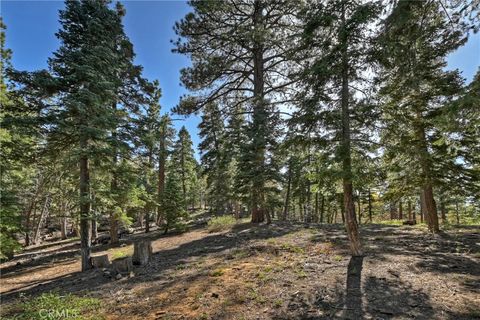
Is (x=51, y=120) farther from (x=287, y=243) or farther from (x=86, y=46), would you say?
(x=287, y=243)

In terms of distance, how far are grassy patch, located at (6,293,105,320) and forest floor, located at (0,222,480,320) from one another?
0.20 m

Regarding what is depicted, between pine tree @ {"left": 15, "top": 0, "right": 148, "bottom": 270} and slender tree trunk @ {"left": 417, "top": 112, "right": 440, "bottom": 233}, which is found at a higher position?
pine tree @ {"left": 15, "top": 0, "right": 148, "bottom": 270}

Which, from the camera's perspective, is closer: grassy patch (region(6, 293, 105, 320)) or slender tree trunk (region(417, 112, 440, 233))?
grassy patch (region(6, 293, 105, 320))

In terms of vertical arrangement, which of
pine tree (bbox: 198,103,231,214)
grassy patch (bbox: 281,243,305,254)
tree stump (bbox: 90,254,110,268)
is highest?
pine tree (bbox: 198,103,231,214)

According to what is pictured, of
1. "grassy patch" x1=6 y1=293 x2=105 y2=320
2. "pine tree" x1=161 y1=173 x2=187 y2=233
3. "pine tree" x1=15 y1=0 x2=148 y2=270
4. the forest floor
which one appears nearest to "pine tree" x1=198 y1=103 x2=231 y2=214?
"pine tree" x1=161 y1=173 x2=187 y2=233

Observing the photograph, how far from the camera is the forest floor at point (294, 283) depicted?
486 cm

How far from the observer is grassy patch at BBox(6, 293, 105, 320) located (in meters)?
5.28

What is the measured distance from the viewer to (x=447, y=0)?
606 centimetres

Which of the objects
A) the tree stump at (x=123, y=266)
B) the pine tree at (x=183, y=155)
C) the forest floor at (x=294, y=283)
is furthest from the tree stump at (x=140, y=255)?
the pine tree at (x=183, y=155)

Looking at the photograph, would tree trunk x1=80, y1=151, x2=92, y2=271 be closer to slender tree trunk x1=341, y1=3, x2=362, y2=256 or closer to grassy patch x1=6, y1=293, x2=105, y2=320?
grassy patch x1=6, y1=293, x2=105, y2=320

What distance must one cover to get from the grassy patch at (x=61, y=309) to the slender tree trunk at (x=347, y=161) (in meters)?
6.84

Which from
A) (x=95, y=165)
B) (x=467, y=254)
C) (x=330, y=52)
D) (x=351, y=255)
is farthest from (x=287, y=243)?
(x=95, y=165)

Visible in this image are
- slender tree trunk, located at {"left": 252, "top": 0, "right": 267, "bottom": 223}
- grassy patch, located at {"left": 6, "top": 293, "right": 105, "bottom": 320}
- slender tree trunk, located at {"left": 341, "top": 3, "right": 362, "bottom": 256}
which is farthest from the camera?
slender tree trunk, located at {"left": 252, "top": 0, "right": 267, "bottom": 223}

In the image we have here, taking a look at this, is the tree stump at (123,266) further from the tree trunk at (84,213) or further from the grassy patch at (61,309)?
the tree trunk at (84,213)
